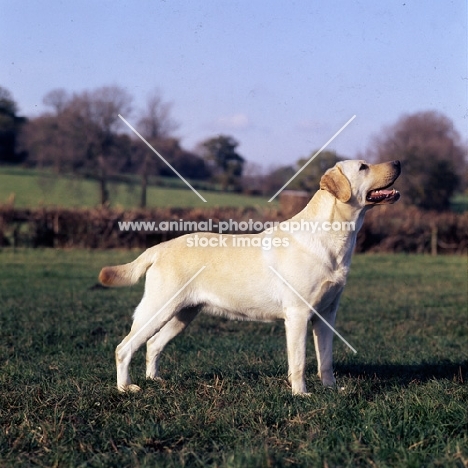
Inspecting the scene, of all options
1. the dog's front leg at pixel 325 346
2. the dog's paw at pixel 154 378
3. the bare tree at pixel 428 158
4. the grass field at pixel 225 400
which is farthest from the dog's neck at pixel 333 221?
the bare tree at pixel 428 158

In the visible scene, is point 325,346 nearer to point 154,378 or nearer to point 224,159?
point 154,378

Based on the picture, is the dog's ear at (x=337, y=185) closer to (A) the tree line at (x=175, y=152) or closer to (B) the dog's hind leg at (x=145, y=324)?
(B) the dog's hind leg at (x=145, y=324)

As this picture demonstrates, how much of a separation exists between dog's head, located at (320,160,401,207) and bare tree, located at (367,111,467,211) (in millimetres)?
29884

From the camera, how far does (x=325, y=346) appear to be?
609cm

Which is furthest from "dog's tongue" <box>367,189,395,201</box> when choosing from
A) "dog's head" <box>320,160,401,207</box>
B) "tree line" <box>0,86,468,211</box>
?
"tree line" <box>0,86,468,211</box>

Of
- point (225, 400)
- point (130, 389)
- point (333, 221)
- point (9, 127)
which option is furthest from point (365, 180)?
point (9, 127)

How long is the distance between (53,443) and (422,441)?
240 centimetres

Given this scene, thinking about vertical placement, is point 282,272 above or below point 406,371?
above

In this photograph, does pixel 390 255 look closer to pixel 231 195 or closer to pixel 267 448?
pixel 231 195

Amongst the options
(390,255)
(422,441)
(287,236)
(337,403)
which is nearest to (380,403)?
(337,403)

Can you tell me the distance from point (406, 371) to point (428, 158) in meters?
32.5

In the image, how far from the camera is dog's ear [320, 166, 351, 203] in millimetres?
5871

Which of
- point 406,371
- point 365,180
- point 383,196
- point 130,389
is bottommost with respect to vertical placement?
point 406,371

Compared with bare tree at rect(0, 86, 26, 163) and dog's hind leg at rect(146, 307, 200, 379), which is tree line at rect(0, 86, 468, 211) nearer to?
bare tree at rect(0, 86, 26, 163)
